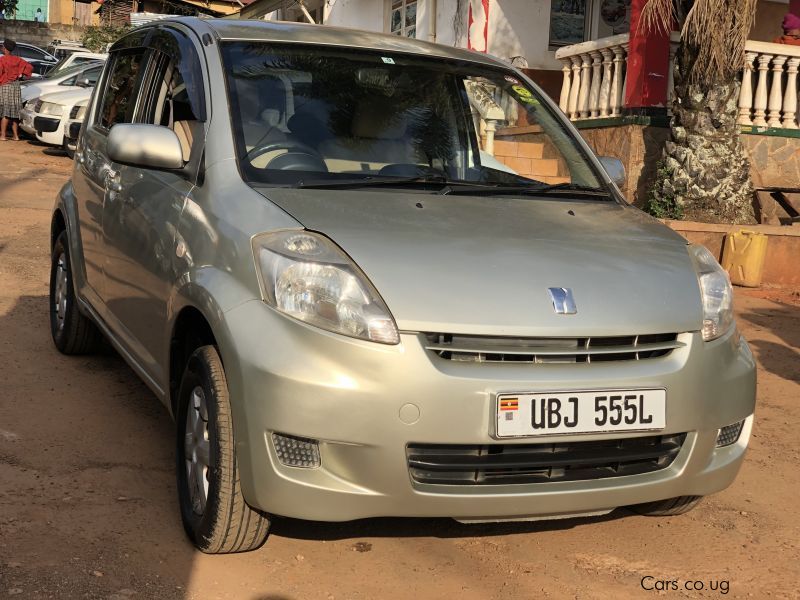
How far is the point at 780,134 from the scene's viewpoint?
11844mm

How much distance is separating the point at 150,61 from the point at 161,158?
3.81 ft

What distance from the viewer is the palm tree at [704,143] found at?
34.3ft

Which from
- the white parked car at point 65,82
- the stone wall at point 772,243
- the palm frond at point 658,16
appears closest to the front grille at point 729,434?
the stone wall at point 772,243

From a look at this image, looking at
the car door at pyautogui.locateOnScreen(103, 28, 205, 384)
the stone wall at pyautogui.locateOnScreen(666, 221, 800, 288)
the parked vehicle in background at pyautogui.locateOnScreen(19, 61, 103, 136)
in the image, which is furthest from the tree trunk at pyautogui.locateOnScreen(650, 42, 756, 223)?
the parked vehicle in background at pyautogui.locateOnScreen(19, 61, 103, 136)

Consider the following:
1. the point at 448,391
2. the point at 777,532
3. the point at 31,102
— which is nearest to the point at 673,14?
the point at 777,532

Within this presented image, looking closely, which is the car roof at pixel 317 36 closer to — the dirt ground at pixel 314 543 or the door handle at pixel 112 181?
the door handle at pixel 112 181

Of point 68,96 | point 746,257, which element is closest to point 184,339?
point 746,257

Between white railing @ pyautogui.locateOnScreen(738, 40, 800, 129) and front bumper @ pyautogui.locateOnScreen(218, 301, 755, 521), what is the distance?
31.2ft

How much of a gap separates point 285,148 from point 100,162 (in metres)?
1.52

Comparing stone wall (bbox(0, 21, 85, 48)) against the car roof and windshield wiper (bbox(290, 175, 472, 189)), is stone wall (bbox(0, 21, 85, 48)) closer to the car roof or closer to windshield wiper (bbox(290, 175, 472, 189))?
the car roof

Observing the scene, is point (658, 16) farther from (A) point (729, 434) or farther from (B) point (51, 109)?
(B) point (51, 109)

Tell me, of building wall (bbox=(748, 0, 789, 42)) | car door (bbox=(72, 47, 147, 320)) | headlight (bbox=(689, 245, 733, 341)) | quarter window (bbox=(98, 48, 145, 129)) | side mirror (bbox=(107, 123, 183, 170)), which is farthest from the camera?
building wall (bbox=(748, 0, 789, 42))

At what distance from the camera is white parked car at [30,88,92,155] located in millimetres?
17250

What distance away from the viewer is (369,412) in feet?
9.68
